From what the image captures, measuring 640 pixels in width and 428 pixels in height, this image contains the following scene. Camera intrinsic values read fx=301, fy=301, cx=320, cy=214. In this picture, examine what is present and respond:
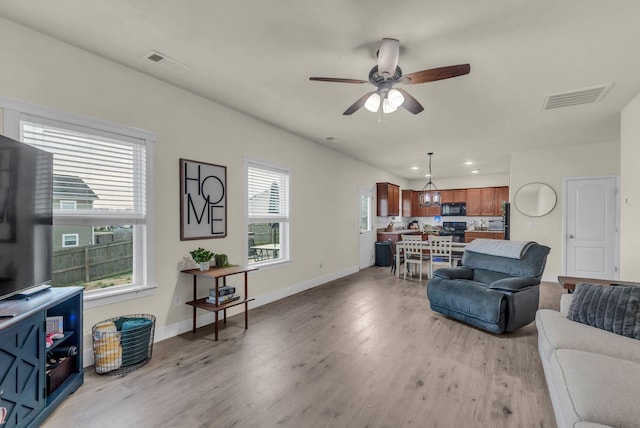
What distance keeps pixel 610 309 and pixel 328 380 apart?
216 cm

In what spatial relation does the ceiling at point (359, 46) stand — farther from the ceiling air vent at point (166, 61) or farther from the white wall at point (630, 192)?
the white wall at point (630, 192)

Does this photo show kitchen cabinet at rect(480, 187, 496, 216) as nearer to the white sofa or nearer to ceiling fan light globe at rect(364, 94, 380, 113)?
the white sofa

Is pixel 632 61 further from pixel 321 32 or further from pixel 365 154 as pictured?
pixel 365 154

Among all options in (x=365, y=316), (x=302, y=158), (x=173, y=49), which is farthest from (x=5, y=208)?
(x=302, y=158)

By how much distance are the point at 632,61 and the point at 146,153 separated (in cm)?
458

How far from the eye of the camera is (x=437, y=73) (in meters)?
2.28

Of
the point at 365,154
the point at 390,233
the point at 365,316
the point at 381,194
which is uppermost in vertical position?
the point at 365,154

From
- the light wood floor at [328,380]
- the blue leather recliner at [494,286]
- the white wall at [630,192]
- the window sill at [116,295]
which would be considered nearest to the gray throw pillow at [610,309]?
the light wood floor at [328,380]

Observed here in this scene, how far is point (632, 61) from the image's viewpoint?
2.66 meters

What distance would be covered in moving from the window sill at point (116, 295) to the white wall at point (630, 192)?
528 cm


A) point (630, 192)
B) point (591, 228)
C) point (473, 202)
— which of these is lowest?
point (591, 228)

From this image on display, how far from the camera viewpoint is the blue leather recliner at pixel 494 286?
3227 millimetres

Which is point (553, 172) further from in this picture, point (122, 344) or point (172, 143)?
point (122, 344)

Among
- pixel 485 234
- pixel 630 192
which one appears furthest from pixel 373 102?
pixel 485 234
